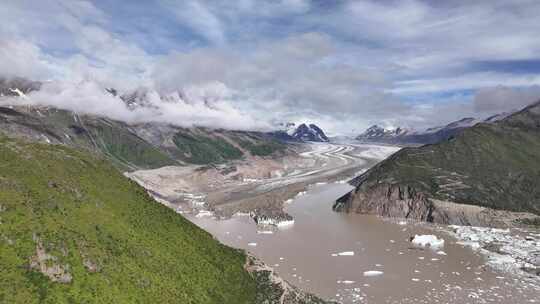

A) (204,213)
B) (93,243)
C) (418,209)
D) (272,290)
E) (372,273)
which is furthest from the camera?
(204,213)

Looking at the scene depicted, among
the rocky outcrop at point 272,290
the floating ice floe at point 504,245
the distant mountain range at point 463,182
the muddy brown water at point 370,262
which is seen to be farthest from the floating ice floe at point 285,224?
the rocky outcrop at point 272,290

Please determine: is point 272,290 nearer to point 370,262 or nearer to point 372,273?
point 372,273

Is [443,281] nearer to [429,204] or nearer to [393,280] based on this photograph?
[393,280]

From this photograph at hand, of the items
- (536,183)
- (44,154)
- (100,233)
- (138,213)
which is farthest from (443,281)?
(536,183)

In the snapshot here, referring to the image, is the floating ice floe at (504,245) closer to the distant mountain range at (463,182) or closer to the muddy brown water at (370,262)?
the muddy brown water at (370,262)

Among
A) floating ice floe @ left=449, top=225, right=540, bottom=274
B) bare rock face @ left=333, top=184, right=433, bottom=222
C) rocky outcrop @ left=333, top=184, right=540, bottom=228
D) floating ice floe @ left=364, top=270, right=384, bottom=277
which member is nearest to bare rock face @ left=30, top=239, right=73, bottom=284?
floating ice floe @ left=364, top=270, right=384, bottom=277

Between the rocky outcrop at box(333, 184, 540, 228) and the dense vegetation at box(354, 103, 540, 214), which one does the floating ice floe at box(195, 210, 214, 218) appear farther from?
the dense vegetation at box(354, 103, 540, 214)

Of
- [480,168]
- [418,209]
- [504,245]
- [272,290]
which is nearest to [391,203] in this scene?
[418,209]
